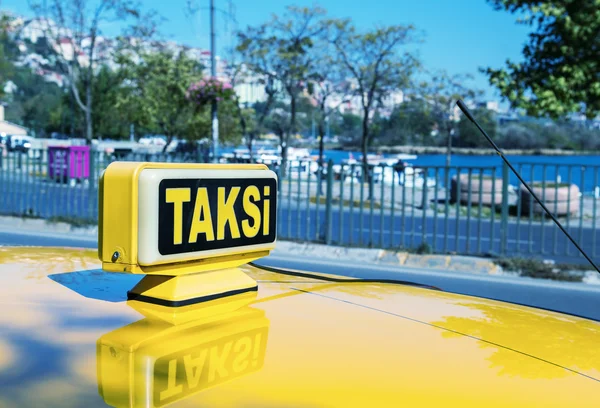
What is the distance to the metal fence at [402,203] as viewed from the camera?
9.64 meters

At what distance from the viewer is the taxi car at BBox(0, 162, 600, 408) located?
141 centimetres

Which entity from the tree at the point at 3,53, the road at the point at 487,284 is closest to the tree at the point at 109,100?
the tree at the point at 3,53

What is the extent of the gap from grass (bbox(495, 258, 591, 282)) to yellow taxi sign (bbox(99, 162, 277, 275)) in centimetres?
689

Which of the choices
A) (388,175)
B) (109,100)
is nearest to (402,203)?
(388,175)

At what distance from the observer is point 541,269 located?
8.62m

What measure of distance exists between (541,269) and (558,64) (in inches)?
314

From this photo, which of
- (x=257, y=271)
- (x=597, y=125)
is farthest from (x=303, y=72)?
(x=257, y=271)

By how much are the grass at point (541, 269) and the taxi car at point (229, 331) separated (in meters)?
6.33

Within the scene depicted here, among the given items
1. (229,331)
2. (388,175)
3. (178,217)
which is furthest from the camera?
(388,175)

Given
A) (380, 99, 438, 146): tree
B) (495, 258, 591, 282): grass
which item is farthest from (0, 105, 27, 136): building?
(495, 258, 591, 282): grass

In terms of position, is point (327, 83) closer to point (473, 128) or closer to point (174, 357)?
point (473, 128)

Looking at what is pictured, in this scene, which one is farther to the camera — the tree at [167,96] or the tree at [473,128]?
the tree at [167,96]

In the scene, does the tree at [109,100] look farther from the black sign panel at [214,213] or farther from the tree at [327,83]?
the black sign panel at [214,213]

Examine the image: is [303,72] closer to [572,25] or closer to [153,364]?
[572,25]
